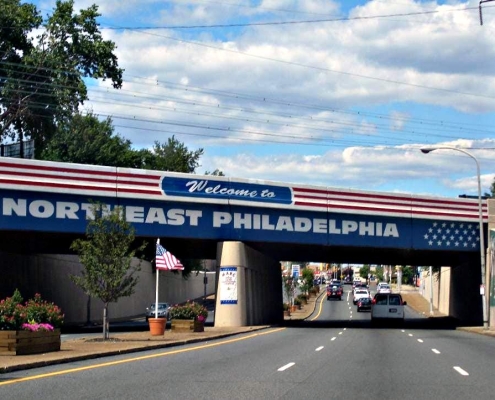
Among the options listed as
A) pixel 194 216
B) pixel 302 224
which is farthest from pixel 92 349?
pixel 302 224

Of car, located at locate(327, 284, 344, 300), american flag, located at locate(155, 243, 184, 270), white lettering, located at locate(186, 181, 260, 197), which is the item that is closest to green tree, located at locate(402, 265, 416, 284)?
car, located at locate(327, 284, 344, 300)

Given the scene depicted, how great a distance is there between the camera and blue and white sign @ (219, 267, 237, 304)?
140 ft

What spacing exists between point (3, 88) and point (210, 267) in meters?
69.1

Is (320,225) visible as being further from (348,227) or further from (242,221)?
(242,221)

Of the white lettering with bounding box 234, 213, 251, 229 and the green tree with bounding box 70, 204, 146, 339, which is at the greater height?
the white lettering with bounding box 234, 213, 251, 229

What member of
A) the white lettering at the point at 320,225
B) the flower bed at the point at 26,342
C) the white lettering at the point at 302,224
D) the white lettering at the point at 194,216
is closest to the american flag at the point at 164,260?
the white lettering at the point at 194,216

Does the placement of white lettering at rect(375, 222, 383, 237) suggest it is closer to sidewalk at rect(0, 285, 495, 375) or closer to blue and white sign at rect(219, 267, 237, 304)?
blue and white sign at rect(219, 267, 237, 304)

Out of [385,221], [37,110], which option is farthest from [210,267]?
[385,221]

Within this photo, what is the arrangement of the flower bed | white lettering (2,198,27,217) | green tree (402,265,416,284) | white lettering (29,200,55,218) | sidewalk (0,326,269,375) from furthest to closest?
1. green tree (402,265,416,284)
2. white lettering (29,200,55,218)
3. white lettering (2,198,27,217)
4. the flower bed
5. sidewalk (0,326,269,375)

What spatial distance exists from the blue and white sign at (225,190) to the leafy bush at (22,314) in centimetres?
1872

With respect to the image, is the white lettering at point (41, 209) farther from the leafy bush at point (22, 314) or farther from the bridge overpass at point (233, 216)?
the leafy bush at point (22, 314)

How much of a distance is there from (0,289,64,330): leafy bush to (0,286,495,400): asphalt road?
241cm

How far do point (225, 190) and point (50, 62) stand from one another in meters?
21.5

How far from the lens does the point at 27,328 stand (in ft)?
72.4
